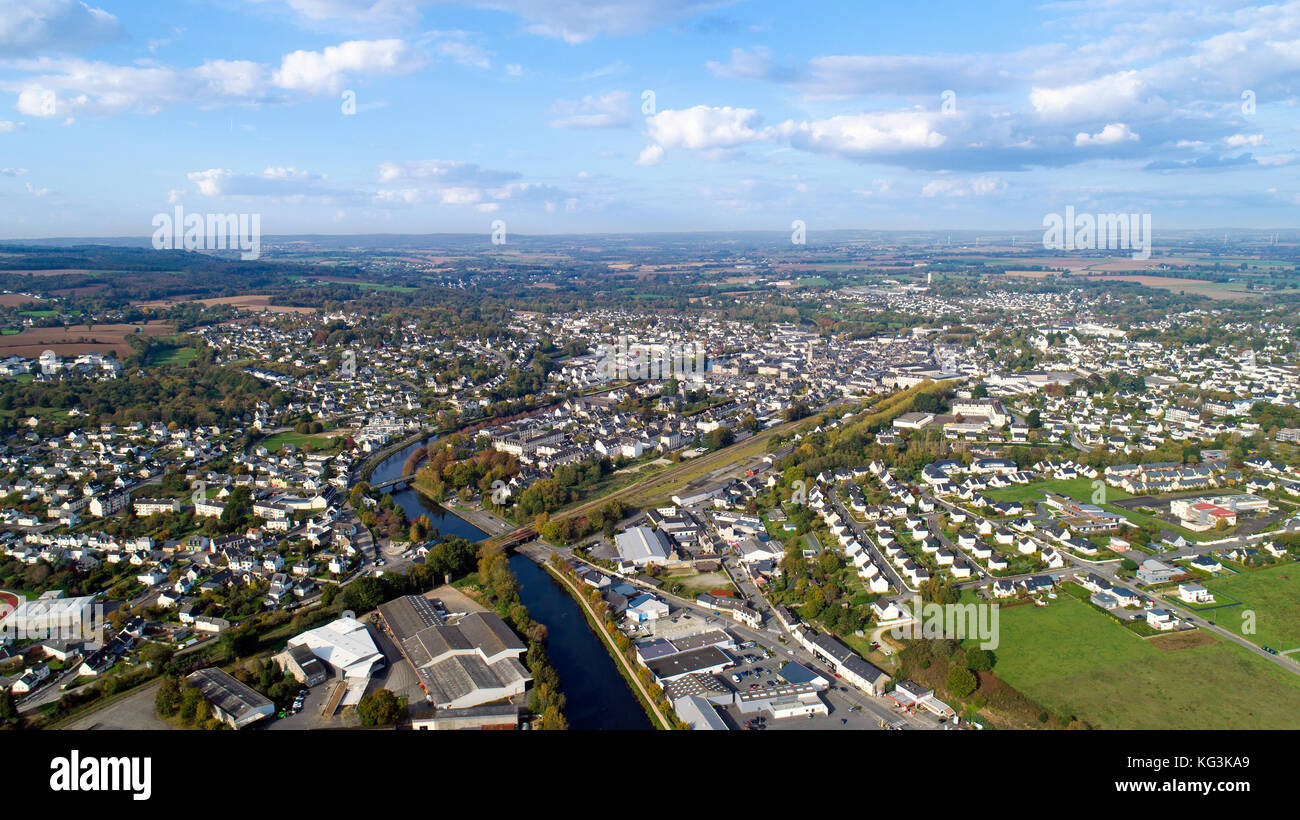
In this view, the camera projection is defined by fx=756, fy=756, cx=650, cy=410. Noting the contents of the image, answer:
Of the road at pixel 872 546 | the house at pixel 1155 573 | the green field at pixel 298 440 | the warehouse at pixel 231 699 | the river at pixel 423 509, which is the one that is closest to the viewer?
the warehouse at pixel 231 699

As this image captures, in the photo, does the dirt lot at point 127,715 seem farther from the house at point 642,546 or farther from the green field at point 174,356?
the green field at point 174,356

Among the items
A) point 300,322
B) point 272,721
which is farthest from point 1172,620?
point 300,322

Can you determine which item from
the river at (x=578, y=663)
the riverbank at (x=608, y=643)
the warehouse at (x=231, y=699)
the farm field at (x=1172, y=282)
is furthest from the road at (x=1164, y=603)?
the farm field at (x=1172, y=282)

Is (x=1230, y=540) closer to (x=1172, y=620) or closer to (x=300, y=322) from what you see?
(x=1172, y=620)

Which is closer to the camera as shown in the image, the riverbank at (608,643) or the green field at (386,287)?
the riverbank at (608,643)

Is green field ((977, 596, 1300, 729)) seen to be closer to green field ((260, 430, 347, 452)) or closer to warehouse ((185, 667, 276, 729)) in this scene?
warehouse ((185, 667, 276, 729))

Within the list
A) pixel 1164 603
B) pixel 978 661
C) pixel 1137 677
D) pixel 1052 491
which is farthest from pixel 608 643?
pixel 1052 491
